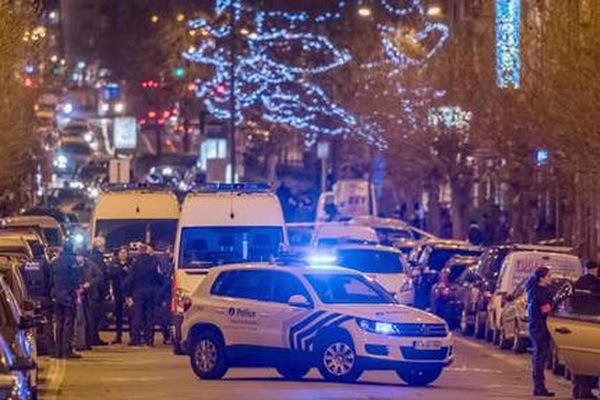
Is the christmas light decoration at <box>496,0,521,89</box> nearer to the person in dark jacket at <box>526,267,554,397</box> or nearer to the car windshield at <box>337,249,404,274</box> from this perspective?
the car windshield at <box>337,249,404,274</box>

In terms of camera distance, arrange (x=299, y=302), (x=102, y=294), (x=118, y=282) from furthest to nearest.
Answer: (x=118, y=282), (x=102, y=294), (x=299, y=302)

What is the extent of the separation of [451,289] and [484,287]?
3428 millimetres

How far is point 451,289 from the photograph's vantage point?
39.4 meters

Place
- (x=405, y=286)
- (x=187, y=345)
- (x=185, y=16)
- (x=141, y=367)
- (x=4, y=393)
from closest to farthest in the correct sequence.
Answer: (x=4, y=393)
(x=187, y=345)
(x=141, y=367)
(x=405, y=286)
(x=185, y=16)

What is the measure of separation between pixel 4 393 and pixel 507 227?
46.0 metres

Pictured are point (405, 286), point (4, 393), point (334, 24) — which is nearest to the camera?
point (4, 393)

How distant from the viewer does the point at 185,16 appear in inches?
3482

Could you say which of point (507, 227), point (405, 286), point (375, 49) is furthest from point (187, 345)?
point (375, 49)

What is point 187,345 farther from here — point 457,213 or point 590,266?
point 457,213

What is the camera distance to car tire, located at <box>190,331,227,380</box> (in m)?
26.2

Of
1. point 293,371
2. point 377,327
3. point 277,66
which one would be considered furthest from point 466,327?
point 277,66

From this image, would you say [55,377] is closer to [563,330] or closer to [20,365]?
[563,330]

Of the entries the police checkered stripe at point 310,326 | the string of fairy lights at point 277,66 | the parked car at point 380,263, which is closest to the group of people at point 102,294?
the parked car at point 380,263

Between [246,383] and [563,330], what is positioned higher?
[563,330]
